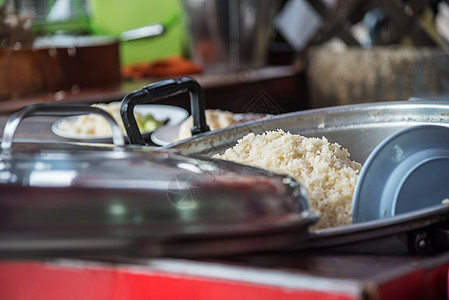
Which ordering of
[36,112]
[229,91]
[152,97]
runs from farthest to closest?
[229,91]
[152,97]
[36,112]

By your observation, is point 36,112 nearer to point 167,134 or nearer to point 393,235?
point 393,235

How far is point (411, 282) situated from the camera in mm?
709

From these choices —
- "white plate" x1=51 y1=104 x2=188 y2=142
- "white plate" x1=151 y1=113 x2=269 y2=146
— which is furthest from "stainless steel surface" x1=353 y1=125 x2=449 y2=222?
"white plate" x1=51 y1=104 x2=188 y2=142

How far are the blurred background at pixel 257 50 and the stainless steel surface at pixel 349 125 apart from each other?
240cm

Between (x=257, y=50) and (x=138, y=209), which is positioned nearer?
(x=138, y=209)

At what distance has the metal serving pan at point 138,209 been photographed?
2.15 ft

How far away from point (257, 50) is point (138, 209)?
4148mm

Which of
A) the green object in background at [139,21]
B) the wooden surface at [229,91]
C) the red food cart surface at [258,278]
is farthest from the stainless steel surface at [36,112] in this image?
the green object in background at [139,21]

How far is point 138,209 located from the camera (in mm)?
675

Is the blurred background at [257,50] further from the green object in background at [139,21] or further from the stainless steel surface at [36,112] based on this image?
the stainless steel surface at [36,112]

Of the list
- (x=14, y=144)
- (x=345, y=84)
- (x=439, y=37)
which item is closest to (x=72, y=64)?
(x=345, y=84)

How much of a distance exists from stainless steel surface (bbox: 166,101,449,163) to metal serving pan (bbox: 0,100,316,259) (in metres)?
0.44

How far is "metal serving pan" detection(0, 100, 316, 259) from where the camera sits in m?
0.65

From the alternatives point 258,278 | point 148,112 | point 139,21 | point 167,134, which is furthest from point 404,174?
point 139,21
